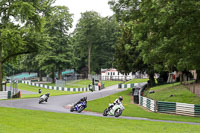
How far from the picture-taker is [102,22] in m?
84.9

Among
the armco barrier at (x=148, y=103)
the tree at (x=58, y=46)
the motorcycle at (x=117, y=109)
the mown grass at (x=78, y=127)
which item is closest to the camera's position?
the mown grass at (x=78, y=127)

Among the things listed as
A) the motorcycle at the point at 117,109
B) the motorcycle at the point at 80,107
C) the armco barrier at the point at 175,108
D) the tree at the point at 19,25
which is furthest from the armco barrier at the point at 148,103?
the tree at the point at 19,25

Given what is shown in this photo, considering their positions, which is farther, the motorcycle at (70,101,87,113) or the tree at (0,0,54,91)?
the tree at (0,0,54,91)

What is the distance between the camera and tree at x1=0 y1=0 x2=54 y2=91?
31.6m

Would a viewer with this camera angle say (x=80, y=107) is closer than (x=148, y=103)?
Yes

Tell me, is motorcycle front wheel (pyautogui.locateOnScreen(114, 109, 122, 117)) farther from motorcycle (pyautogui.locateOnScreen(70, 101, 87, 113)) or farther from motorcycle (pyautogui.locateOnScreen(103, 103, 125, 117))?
motorcycle (pyautogui.locateOnScreen(70, 101, 87, 113))

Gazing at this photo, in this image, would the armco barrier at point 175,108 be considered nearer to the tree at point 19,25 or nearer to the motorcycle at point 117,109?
the motorcycle at point 117,109

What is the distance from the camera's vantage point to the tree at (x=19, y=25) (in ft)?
104

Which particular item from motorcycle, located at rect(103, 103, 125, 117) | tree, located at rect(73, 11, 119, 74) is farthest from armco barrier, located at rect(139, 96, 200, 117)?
tree, located at rect(73, 11, 119, 74)

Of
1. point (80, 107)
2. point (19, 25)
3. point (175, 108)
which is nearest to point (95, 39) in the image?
point (19, 25)

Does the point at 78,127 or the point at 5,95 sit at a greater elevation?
the point at 78,127

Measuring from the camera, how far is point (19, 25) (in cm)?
3431

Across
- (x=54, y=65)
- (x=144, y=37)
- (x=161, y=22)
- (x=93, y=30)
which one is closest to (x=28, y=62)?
(x=54, y=65)

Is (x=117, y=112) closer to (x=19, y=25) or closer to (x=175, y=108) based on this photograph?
(x=175, y=108)
